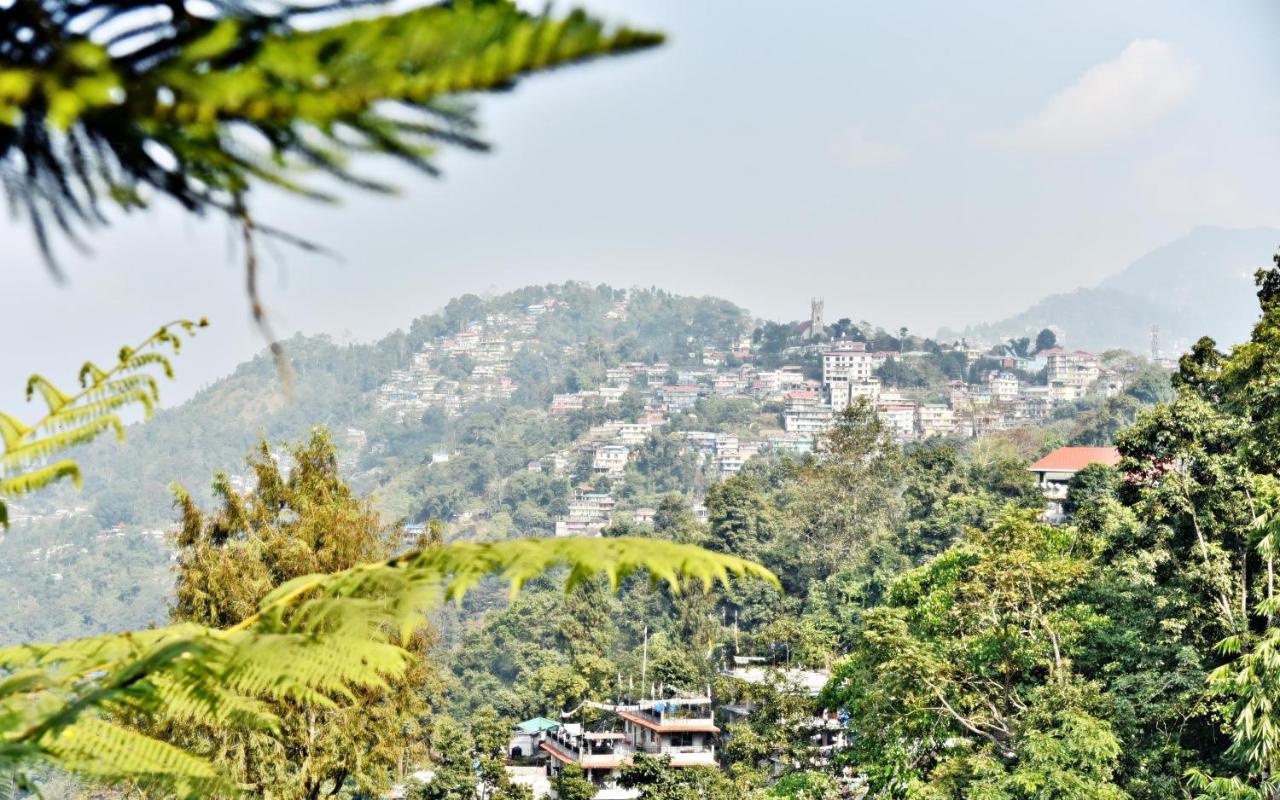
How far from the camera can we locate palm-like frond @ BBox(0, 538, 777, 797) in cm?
153

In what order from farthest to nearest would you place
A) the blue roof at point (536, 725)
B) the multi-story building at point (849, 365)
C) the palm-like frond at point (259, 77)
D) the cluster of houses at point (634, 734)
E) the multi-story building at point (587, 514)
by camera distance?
the multi-story building at point (849, 365) → the multi-story building at point (587, 514) → the blue roof at point (536, 725) → the cluster of houses at point (634, 734) → the palm-like frond at point (259, 77)

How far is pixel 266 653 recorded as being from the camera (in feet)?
5.11

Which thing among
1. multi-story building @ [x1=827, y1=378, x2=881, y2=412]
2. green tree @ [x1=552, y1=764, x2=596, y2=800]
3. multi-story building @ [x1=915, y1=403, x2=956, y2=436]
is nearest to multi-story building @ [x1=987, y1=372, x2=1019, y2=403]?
multi-story building @ [x1=915, y1=403, x2=956, y2=436]

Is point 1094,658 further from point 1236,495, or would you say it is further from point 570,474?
point 570,474

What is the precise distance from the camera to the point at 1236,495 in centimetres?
999

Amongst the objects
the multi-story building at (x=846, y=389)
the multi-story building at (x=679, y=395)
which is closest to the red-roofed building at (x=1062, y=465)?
the multi-story building at (x=846, y=389)

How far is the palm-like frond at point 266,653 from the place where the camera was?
153 centimetres

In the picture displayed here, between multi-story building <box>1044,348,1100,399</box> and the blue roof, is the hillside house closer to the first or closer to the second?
the blue roof

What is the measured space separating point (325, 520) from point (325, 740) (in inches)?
54.6

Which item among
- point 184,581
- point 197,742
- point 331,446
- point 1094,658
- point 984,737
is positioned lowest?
point 984,737

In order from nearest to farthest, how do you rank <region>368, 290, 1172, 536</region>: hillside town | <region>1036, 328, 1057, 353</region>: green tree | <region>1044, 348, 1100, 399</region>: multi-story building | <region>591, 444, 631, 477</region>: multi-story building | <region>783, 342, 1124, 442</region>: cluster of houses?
<region>368, 290, 1172, 536</region>: hillside town → <region>591, 444, 631, 477</region>: multi-story building → <region>783, 342, 1124, 442</region>: cluster of houses → <region>1044, 348, 1100, 399</region>: multi-story building → <region>1036, 328, 1057, 353</region>: green tree

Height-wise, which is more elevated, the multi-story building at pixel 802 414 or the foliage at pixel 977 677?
the foliage at pixel 977 677

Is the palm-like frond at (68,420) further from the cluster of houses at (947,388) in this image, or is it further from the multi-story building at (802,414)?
the multi-story building at (802,414)

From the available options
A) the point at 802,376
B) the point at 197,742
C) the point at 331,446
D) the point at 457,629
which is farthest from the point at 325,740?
the point at 802,376
